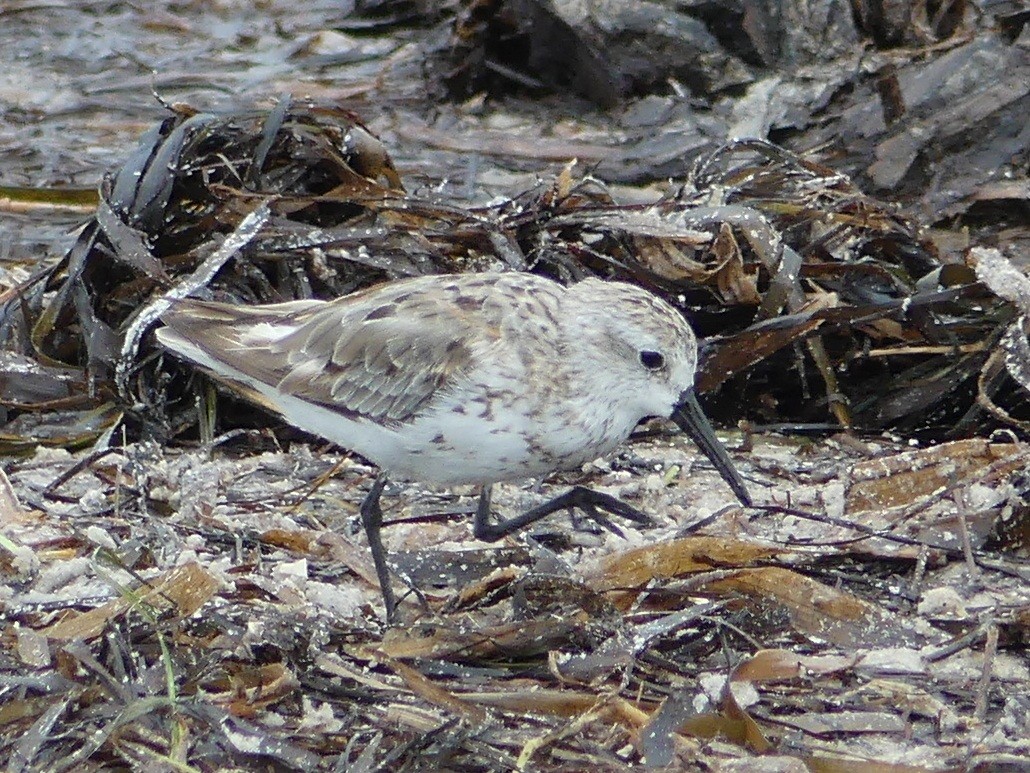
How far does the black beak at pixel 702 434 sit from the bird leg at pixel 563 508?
241 mm

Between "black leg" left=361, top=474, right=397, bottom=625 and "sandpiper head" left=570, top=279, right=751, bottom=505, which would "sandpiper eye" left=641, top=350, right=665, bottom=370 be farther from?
Result: "black leg" left=361, top=474, right=397, bottom=625

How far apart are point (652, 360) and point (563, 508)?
0.47 m

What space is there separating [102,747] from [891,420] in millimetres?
2676

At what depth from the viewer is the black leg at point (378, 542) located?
3622 mm

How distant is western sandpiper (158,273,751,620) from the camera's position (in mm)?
3557

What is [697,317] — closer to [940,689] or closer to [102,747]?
[940,689]

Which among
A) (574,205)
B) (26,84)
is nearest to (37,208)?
(26,84)

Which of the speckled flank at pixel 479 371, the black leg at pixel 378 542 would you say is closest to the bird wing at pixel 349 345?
the speckled flank at pixel 479 371

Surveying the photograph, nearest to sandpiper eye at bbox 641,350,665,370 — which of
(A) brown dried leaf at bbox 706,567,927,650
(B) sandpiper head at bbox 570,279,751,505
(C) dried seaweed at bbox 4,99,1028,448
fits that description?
(B) sandpiper head at bbox 570,279,751,505

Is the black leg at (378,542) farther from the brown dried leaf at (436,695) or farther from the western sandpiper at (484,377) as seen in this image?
the brown dried leaf at (436,695)

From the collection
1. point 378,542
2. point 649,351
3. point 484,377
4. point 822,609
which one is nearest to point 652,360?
point 649,351

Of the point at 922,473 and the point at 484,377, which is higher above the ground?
the point at 484,377

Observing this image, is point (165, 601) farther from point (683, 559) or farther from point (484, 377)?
point (683, 559)

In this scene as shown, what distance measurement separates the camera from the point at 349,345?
3.92 metres
